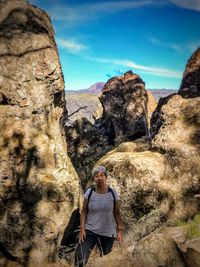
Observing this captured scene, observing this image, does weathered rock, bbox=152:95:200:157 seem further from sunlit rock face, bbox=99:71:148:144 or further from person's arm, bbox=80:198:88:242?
sunlit rock face, bbox=99:71:148:144

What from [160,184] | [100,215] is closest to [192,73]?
[160,184]

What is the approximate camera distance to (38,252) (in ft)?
29.5

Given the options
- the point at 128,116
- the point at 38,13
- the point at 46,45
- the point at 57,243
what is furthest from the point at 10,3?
the point at 128,116

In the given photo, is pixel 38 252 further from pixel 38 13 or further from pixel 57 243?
pixel 38 13

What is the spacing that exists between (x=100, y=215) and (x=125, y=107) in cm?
2191

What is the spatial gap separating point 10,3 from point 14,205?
20.8 feet

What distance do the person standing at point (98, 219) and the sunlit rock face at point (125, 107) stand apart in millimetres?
19436

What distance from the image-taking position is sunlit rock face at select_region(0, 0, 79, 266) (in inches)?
352

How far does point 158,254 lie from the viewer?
5.57 meters

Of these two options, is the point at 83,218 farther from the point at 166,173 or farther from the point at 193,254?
the point at 166,173

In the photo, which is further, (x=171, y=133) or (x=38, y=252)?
(x=171, y=133)

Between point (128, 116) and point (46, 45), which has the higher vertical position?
point (46, 45)

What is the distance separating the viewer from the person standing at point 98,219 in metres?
6.82

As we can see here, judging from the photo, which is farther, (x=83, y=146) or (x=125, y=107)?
(x=125, y=107)
